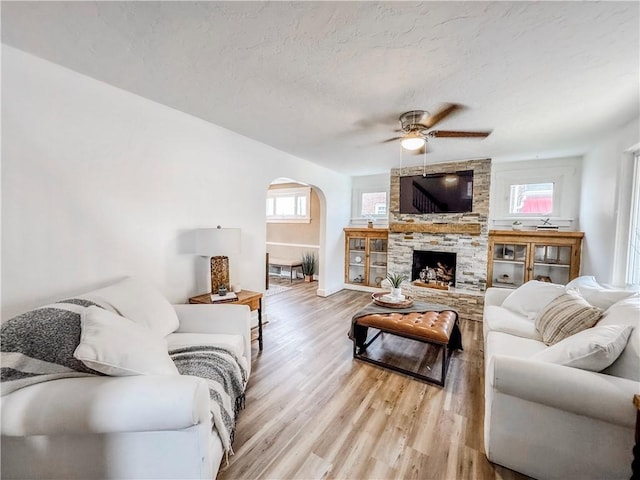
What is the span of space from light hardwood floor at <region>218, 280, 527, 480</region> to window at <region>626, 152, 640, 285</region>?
1577 millimetres

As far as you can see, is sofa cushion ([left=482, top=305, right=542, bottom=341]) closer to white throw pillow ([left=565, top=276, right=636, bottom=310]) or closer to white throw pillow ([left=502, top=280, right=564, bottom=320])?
white throw pillow ([left=502, top=280, right=564, bottom=320])

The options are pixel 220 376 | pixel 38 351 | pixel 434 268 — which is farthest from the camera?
pixel 434 268

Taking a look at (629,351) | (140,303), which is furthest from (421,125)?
(140,303)

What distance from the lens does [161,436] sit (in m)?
1.10

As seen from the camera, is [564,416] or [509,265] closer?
[564,416]

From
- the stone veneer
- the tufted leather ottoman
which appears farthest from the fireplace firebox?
the tufted leather ottoman

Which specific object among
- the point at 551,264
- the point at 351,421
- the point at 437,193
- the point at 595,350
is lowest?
the point at 351,421

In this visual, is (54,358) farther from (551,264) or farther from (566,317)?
(551,264)

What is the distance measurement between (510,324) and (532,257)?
Result: 2.29 meters

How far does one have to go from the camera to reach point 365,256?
5.48 meters

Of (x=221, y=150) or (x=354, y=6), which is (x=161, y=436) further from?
(x=221, y=150)

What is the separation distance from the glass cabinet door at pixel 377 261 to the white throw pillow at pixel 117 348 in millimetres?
4469

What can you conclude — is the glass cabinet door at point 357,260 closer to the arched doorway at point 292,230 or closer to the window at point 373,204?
the window at point 373,204

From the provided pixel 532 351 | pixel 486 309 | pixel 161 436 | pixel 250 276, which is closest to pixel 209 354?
pixel 161 436
